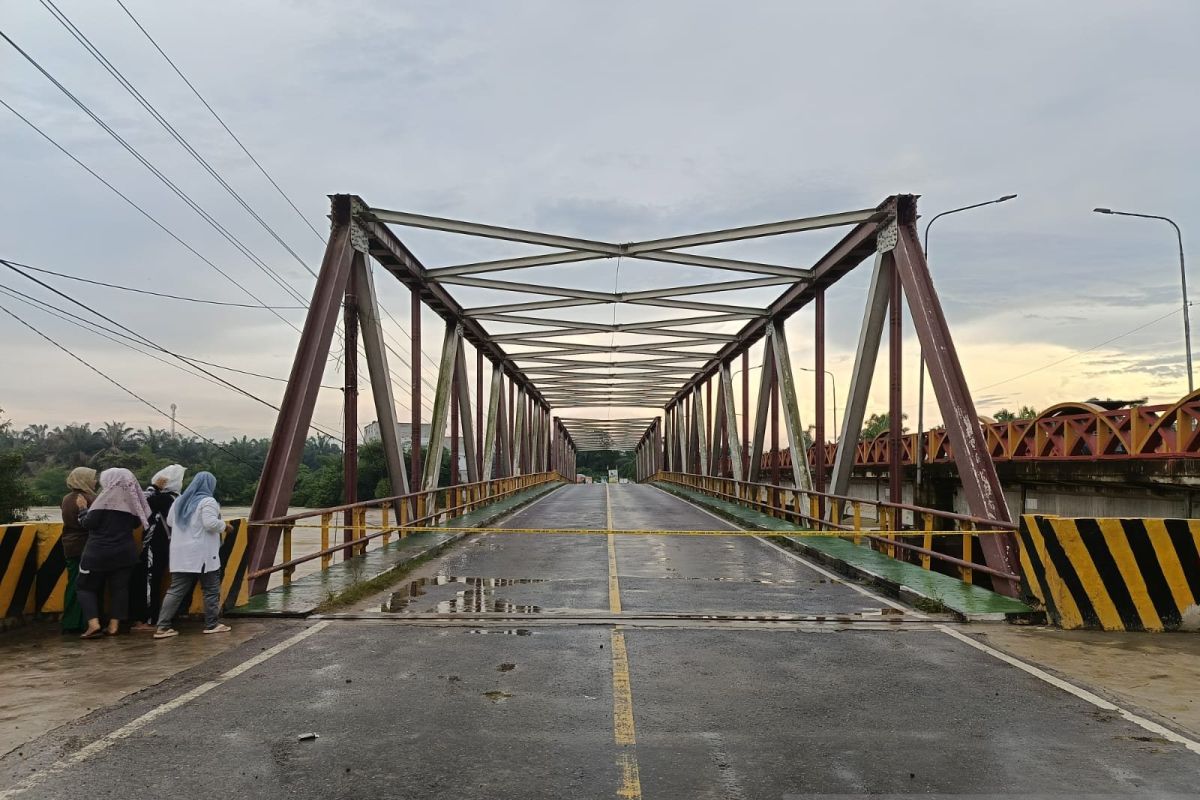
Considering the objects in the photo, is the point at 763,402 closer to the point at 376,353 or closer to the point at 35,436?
the point at 376,353

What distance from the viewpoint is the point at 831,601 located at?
422 inches

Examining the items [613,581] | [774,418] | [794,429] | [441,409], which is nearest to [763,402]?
[774,418]

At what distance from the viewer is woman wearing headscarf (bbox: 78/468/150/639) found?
8.24m

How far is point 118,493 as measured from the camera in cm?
833

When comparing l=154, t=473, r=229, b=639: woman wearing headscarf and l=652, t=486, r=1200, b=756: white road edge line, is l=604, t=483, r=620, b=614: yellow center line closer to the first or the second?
l=652, t=486, r=1200, b=756: white road edge line

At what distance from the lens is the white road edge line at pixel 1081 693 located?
5.44m

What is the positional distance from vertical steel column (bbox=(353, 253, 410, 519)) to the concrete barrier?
7852 millimetres

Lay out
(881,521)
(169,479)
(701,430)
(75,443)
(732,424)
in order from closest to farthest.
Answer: (169,479) < (881,521) < (732,424) < (701,430) < (75,443)

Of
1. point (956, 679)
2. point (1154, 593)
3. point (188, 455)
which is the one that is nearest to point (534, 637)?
point (956, 679)

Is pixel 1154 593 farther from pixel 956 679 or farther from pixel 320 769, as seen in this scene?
pixel 320 769

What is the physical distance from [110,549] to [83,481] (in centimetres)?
77

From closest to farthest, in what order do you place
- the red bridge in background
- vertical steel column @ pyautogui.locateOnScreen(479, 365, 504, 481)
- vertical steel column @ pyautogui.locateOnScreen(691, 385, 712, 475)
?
the red bridge in background < vertical steel column @ pyautogui.locateOnScreen(479, 365, 504, 481) < vertical steel column @ pyautogui.locateOnScreen(691, 385, 712, 475)

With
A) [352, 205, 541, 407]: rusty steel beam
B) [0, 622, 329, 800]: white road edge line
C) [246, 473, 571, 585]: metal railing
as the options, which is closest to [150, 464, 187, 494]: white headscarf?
[246, 473, 571, 585]: metal railing

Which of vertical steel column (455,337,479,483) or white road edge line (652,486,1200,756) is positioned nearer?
white road edge line (652,486,1200,756)
